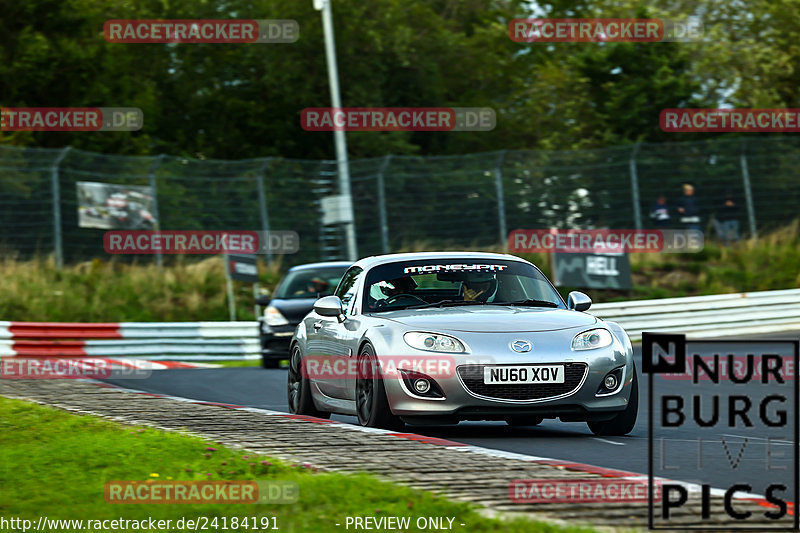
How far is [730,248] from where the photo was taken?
29812 millimetres

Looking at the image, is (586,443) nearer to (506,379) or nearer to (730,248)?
(506,379)

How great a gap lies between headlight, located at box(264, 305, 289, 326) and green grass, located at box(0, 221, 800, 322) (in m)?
8.02

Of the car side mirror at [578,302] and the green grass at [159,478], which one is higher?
the car side mirror at [578,302]

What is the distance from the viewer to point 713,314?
25484 millimetres

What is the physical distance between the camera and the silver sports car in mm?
9414

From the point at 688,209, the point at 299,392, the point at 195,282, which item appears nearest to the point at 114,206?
the point at 195,282

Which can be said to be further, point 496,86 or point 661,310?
point 496,86

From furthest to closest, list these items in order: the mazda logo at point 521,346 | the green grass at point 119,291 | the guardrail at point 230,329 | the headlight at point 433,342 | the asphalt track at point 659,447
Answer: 1. the green grass at point 119,291
2. the guardrail at point 230,329
3. the headlight at point 433,342
4. the mazda logo at point 521,346
5. the asphalt track at point 659,447

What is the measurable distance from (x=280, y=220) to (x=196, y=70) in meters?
17.4

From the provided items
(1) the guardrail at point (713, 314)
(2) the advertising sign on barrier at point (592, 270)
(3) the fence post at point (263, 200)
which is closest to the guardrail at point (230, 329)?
(1) the guardrail at point (713, 314)

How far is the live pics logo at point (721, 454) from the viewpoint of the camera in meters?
5.76

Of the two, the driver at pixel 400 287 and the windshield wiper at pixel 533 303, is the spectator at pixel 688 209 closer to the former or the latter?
the windshield wiper at pixel 533 303

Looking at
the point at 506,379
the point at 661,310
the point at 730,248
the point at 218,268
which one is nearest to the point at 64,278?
the point at 218,268

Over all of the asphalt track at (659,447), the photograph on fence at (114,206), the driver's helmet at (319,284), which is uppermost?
the photograph on fence at (114,206)
